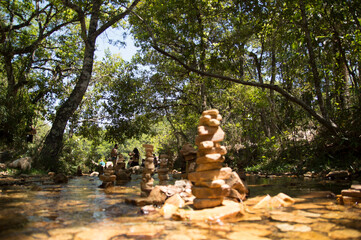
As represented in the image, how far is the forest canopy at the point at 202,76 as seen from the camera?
911 cm

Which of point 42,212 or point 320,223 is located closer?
point 320,223

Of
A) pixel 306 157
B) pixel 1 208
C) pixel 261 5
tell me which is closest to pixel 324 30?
pixel 261 5

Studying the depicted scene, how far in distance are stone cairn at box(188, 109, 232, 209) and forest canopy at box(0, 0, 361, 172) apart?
545cm

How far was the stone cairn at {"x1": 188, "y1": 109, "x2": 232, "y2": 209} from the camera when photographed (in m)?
3.61

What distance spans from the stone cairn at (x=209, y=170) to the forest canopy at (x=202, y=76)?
545cm

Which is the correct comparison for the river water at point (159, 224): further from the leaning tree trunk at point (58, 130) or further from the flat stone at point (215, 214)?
the leaning tree trunk at point (58, 130)

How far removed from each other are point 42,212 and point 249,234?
8.87ft

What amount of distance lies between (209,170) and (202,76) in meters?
11.6

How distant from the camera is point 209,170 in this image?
3785mm

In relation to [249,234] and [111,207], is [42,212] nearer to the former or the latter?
[111,207]

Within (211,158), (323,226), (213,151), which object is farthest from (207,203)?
(323,226)

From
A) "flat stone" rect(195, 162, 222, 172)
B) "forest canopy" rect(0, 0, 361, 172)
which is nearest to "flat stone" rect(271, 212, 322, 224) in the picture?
"flat stone" rect(195, 162, 222, 172)

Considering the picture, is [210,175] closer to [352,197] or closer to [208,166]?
[208,166]

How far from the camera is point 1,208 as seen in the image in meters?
3.55
